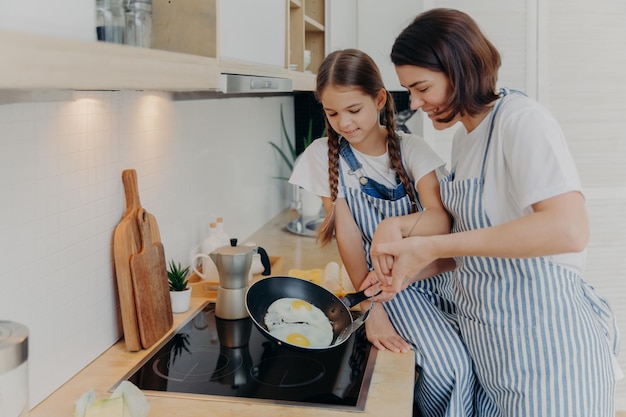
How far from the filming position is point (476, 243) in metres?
1.26

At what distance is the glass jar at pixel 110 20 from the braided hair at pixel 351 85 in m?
0.67

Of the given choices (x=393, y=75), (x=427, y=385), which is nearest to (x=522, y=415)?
(x=427, y=385)

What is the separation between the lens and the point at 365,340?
1604 mm

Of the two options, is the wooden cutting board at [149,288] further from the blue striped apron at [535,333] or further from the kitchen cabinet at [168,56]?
the blue striped apron at [535,333]

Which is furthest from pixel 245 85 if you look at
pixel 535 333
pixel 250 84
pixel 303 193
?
pixel 303 193

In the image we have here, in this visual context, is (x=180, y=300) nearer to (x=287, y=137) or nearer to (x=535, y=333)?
(x=535, y=333)

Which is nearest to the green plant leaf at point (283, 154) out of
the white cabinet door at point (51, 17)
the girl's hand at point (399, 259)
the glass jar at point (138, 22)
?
the girl's hand at point (399, 259)

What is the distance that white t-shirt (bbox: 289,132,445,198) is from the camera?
171cm

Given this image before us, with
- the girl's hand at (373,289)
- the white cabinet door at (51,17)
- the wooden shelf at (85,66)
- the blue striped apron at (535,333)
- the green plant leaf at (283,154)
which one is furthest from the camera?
the green plant leaf at (283,154)

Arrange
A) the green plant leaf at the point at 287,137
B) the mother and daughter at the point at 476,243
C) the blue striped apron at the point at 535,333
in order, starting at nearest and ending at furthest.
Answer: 1. the mother and daughter at the point at 476,243
2. the blue striped apron at the point at 535,333
3. the green plant leaf at the point at 287,137

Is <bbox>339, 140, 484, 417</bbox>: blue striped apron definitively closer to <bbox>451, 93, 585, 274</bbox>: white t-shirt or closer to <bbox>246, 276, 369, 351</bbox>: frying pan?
<bbox>246, 276, 369, 351</bbox>: frying pan

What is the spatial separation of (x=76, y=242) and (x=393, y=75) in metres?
1.83

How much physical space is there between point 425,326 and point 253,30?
82cm

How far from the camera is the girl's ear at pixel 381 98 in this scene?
1681 mm
